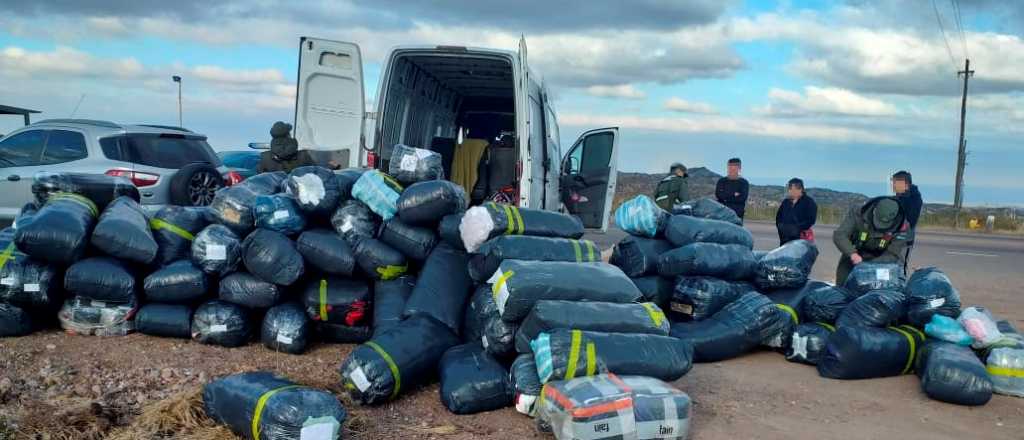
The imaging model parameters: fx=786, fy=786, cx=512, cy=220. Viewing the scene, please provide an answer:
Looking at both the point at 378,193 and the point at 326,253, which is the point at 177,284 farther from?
the point at 378,193

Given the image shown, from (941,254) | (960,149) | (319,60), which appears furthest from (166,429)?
(960,149)

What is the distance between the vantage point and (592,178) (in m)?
9.85

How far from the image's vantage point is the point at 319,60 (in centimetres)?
810

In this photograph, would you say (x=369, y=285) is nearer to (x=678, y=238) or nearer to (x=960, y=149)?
(x=678, y=238)

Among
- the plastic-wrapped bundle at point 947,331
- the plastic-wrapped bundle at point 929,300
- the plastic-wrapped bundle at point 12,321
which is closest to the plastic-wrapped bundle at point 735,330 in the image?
the plastic-wrapped bundle at point 929,300

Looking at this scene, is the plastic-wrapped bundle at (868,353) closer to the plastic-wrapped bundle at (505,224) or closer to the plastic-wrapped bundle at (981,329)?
the plastic-wrapped bundle at (981,329)

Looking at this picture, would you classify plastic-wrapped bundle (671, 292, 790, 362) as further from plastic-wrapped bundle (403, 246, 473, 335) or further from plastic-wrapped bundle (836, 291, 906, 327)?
plastic-wrapped bundle (403, 246, 473, 335)

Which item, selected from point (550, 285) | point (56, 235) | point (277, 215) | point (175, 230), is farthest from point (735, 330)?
point (56, 235)

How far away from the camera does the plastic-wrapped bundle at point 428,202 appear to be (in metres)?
5.64

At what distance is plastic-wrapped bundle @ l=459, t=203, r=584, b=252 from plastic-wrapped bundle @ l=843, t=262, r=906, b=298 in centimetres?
228

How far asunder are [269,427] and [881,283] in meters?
4.64

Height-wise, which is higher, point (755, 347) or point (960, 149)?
point (960, 149)

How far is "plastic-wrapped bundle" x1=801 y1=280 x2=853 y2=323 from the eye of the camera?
19.4ft

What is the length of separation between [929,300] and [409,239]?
12.3ft
